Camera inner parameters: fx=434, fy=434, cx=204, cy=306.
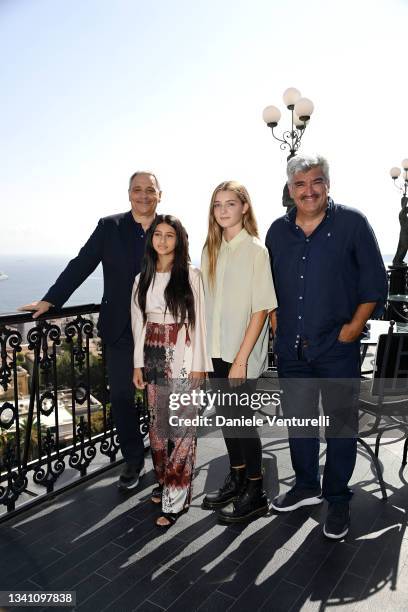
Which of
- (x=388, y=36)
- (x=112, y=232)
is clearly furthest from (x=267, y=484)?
(x=388, y=36)

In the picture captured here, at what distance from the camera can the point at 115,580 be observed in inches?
72.6

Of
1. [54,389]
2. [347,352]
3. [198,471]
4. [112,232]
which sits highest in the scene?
[112,232]

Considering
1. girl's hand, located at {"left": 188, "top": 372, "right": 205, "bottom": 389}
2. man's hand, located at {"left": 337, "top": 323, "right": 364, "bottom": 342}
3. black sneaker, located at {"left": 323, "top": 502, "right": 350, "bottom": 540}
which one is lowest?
black sneaker, located at {"left": 323, "top": 502, "right": 350, "bottom": 540}

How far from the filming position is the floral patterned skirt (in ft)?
7.09

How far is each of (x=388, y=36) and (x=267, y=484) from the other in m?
3.86

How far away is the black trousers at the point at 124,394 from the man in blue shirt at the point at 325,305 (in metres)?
0.88

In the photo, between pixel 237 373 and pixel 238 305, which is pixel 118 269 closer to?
pixel 238 305

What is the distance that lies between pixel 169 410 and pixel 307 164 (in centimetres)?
139

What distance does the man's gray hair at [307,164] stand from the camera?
2.07 m

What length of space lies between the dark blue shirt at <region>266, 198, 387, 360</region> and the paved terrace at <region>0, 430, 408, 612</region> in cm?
91

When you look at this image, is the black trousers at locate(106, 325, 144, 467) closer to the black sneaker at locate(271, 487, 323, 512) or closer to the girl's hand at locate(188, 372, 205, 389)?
the girl's hand at locate(188, 372, 205, 389)

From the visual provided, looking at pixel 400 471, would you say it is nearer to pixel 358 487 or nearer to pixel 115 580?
pixel 358 487

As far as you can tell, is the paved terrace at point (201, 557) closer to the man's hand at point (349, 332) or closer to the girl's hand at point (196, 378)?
the girl's hand at point (196, 378)

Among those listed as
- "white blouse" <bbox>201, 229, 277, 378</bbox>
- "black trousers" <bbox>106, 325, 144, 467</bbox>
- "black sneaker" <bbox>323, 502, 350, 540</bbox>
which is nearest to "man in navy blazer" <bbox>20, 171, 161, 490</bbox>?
"black trousers" <bbox>106, 325, 144, 467</bbox>
